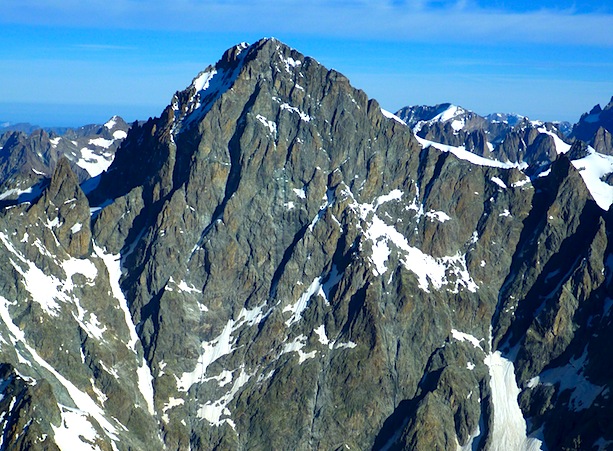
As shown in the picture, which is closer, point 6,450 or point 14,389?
point 6,450

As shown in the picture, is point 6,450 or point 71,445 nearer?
point 6,450
